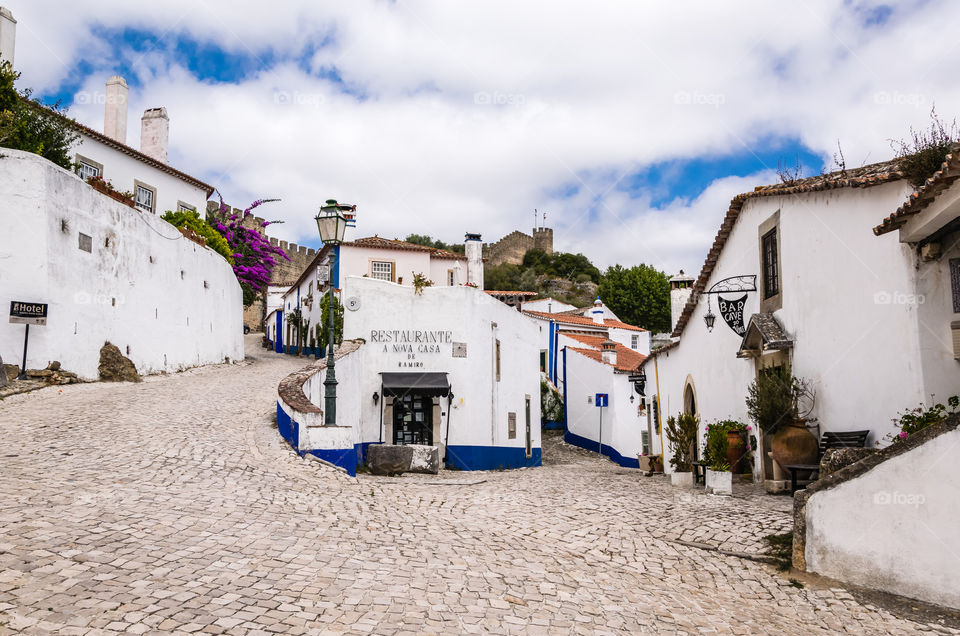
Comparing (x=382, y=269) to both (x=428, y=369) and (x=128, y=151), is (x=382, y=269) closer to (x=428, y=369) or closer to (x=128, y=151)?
(x=128, y=151)

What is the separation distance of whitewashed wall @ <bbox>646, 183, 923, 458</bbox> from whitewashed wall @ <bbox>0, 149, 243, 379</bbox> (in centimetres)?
1532

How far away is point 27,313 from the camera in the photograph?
580 inches

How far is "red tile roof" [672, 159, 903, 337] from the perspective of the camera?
8477 mm

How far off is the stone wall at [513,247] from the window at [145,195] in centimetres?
5372

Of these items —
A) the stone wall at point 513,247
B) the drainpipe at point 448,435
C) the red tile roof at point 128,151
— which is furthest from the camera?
the stone wall at point 513,247

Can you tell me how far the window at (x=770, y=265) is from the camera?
1102cm

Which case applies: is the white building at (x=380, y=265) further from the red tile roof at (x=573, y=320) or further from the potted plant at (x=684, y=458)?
the potted plant at (x=684, y=458)

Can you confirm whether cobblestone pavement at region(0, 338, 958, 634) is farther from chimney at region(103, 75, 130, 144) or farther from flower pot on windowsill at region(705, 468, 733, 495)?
chimney at region(103, 75, 130, 144)

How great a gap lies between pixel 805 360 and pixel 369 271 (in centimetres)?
2558

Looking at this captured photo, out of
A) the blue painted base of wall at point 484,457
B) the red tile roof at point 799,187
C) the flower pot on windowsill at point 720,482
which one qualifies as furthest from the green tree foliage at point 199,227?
the flower pot on windowsill at point 720,482

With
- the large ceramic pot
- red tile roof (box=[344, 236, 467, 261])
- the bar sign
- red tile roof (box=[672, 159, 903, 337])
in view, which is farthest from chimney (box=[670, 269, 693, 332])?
the bar sign

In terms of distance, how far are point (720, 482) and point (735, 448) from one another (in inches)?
80.5

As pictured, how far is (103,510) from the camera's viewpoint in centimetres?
680

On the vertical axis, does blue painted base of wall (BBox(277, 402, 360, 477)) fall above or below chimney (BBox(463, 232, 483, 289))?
below
